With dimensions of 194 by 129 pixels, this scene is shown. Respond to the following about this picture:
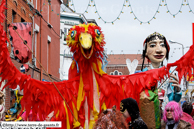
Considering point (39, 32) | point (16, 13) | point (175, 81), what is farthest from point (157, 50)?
point (39, 32)

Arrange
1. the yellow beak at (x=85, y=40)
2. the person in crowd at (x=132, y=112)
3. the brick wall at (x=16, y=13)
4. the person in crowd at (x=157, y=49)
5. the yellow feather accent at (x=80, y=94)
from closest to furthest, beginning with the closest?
1. the person in crowd at (x=132, y=112)
2. the yellow beak at (x=85, y=40)
3. the yellow feather accent at (x=80, y=94)
4. the person in crowd at (x=157, y=49)
5. the brick wall at (x=16, y=13)


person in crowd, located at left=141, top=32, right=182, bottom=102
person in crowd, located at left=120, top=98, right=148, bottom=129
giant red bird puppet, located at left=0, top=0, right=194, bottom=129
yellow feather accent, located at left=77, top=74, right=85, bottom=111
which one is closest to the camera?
person in crowd, located at left=120, top=98, right=148, bottom=129

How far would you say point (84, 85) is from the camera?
13.9 feet

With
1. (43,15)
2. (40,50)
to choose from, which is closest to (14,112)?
(40,50)

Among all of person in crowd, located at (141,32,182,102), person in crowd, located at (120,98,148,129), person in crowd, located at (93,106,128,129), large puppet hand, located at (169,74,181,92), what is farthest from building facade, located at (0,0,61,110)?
person in crowd, located at (93,106,128,129)

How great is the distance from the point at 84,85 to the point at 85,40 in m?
0.61

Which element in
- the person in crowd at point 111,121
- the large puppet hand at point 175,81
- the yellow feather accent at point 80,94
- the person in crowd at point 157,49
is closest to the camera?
the person in crowd at point 111,121

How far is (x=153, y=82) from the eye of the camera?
14.0ft

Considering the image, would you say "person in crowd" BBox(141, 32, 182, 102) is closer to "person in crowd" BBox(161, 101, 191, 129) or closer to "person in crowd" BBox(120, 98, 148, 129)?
"person in crowd" BBox(161, 101, 191, 129)

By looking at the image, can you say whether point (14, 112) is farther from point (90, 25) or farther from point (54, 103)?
point (90, 25)

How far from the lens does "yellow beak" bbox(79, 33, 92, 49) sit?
3967 millimetres

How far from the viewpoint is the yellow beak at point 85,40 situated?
3967 mm

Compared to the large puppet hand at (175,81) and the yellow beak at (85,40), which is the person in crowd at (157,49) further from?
the yellow beak at (85,40)

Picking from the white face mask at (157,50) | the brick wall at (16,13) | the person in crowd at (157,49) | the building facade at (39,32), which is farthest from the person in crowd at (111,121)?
Answer: the brick wall at (16,13)
